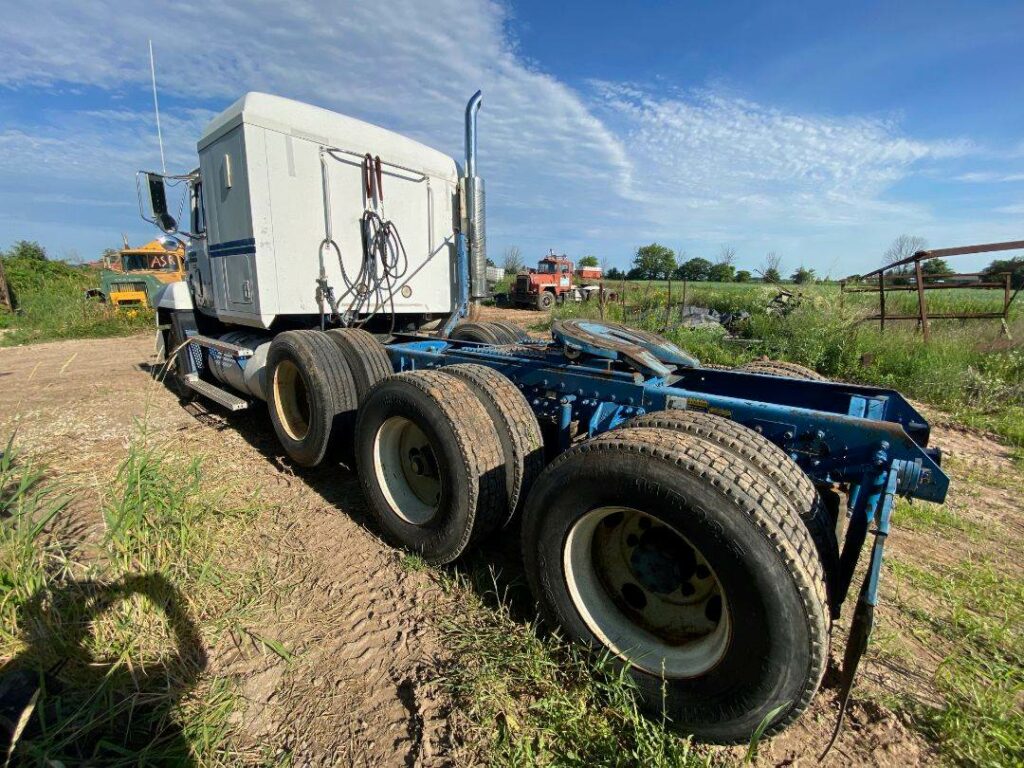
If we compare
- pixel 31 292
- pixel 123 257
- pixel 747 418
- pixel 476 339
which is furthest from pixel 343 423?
pixel 31 292

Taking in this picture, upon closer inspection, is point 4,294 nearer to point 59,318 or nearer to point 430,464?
point 59,318

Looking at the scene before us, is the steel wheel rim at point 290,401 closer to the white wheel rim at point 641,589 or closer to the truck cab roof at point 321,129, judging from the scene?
the truck cab roof at point 321,129

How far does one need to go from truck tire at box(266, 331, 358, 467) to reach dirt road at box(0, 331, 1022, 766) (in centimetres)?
31

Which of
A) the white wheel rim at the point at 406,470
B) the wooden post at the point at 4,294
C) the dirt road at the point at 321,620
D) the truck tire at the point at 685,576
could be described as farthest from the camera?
the wooden post at the point at 4,294

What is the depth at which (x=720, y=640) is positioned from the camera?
5.98 feet

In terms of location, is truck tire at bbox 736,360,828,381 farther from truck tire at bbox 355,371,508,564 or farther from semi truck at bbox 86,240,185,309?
semi truck at bbox 86,240,185,309

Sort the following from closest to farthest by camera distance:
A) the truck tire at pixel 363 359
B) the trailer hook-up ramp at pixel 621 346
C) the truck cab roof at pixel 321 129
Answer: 1. the trailer hook-up ramp at pixel 621 346
2. the truck tire at pixel 363 359
3. the truck cab roof at pixel 321 129

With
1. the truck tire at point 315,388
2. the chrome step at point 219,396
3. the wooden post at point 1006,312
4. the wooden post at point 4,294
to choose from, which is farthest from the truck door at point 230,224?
the wooden post at point 4,294

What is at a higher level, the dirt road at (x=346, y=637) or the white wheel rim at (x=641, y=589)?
the white wheel rim at (x=641, y=589)

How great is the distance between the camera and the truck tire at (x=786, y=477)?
1808mm

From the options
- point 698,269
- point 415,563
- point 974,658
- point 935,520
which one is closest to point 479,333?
point 415,563

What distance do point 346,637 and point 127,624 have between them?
0.98 m

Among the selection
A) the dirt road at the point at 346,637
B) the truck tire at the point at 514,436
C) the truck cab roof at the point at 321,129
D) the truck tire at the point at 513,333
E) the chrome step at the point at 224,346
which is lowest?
the dirt road at the point at 346,637

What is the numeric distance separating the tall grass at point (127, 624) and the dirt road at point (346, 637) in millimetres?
163
